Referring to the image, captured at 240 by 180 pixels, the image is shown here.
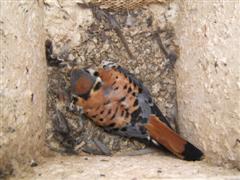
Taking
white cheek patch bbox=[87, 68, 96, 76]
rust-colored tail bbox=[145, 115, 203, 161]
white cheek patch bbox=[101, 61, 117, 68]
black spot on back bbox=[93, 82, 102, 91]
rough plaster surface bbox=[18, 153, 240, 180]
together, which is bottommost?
rough plaster surface bbox=[18, 153, 240, 180]

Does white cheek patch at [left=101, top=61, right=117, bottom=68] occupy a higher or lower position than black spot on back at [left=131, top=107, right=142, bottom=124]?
higher

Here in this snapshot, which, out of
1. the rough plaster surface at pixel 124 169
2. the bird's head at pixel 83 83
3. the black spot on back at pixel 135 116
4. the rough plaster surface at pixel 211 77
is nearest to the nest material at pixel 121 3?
the rough plaster surface at pixel 211 77

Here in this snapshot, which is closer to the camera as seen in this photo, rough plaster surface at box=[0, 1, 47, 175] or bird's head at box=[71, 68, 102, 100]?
rough plaster surface at box=[0, 1, 47, 175]

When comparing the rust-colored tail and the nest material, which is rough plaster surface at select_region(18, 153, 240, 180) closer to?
the rust-colored tail

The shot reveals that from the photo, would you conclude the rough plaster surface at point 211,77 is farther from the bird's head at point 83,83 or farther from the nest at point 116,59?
the bird's head at point 83,83

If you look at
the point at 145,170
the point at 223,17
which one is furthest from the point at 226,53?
the point at 145,170

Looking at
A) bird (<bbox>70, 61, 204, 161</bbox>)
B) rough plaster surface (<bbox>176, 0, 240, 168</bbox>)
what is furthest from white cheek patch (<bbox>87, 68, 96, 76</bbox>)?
rough plaster surface (<bbox>176, 0, 240, 168</bbox>)
